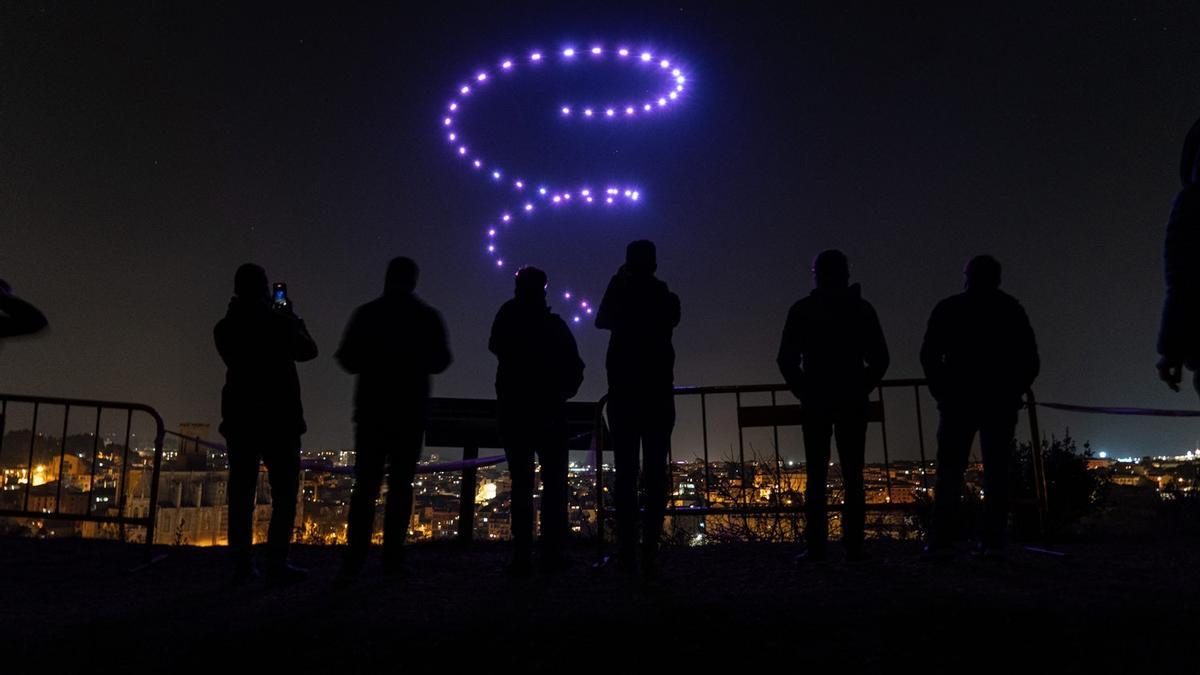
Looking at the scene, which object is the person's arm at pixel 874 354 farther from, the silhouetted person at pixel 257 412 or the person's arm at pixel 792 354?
the silhouetted person at pixel 257 412

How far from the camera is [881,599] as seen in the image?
3422 millimetres

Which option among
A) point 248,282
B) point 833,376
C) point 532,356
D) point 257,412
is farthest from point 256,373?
point 833,376

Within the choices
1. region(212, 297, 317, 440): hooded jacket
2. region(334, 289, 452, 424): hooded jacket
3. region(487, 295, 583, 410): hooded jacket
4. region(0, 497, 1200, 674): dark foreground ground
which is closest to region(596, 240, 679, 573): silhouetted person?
region(487, 295, 583, 410): hooded jacket

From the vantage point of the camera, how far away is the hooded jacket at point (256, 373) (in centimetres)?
452

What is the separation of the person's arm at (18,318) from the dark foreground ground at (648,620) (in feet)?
4.54

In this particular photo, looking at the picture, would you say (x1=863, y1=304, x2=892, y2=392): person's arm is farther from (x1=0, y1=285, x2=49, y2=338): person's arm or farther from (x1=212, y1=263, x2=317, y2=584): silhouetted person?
(x1=0, y1=285, x2=49, y2=338): person's arm

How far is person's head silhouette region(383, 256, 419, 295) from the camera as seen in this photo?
472 cm

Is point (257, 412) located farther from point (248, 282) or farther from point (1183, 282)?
point (1183, 282)

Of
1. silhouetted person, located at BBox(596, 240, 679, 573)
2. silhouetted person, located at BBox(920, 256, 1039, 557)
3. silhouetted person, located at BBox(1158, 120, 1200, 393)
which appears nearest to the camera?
silhouetted person, located at BBox(1158, 120, 1200, 393)

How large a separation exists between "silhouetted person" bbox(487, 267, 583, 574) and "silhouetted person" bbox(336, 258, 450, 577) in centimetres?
51

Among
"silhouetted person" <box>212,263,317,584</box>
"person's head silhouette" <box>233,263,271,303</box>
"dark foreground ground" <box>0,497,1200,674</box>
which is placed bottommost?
"dark foreground ground" <box>0,497,1200,674</box>

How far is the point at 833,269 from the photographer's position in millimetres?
4891

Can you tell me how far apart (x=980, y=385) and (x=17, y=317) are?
5471 millimetres

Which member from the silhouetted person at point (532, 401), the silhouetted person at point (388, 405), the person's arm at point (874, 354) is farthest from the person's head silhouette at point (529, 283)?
the person's arm at point (874, 354)
